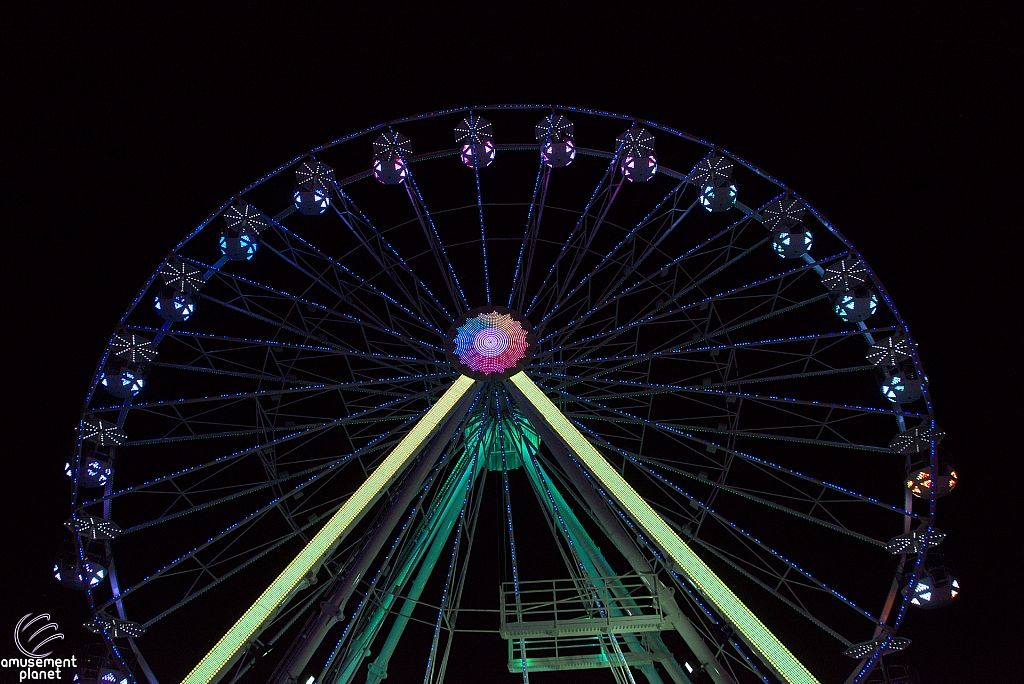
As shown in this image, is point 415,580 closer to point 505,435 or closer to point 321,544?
point 505,435

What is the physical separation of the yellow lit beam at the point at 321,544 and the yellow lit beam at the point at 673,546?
4.36 ft

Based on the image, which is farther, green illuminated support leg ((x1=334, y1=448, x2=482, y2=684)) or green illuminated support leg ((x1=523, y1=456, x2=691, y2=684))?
green illuminated support leg ((x1=523, y1=456, x2=691, y2=684))

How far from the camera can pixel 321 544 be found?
34.5 ft

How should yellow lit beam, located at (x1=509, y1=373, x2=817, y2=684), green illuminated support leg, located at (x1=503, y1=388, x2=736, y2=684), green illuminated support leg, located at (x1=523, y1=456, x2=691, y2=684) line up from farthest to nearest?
1. green illuminated support leg, located at (x1=523, y1=456, x2=691, y2=684)
2. green illuminated support leg, located at (x1=503, y1=388, x2=736, y2=684)
3. yellow lit beam, located at (x1=509, y1=373, x2=817, y2=684)

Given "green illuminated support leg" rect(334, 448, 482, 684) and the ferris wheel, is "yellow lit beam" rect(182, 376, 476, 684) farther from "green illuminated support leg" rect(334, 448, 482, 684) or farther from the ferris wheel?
"green illuminated support leg" rect(334, 448, 482, 684)

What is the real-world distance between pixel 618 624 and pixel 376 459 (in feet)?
17.0

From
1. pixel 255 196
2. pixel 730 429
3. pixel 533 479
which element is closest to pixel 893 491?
pixel 730 429

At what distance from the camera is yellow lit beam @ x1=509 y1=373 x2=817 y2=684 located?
9.62 m

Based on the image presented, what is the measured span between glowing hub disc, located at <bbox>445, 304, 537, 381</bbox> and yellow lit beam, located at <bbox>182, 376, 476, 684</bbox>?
1.77 feet

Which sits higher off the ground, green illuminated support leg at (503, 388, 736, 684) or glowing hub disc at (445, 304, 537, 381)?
glowing hub disc at (445, 304, 537, 381)

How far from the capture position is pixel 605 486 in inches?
428

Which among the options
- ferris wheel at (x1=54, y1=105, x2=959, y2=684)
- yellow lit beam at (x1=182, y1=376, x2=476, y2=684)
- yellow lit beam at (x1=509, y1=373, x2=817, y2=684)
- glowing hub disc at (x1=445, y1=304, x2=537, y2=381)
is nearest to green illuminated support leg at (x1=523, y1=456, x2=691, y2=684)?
ferris wheel at (x1=54, y1=105, x2=959, y2=684)

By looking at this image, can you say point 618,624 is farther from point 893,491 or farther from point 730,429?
point 893,491

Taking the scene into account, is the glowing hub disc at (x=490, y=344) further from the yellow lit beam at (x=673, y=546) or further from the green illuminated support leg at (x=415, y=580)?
the green illuminated support leg at (x=415, y=580)
